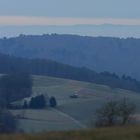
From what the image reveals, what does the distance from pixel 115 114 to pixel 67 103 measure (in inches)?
2526

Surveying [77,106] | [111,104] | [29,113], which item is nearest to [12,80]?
[77,106]

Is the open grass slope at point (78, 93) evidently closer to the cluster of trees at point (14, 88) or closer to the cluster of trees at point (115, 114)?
the cluster of trees at point (14, 88)

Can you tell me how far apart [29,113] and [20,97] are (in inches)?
740

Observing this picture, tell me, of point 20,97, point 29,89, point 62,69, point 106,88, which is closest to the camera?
point 20,97

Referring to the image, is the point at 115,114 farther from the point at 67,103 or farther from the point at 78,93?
the point at 78,93

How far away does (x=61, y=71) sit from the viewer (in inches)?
5507

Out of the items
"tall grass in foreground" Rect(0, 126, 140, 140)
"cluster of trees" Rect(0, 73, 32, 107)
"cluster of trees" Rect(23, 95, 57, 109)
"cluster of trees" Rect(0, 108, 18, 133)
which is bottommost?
"cluster of trees" Rect(23, 95, 57, 109)

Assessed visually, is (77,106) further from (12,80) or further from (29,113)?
(12,80)

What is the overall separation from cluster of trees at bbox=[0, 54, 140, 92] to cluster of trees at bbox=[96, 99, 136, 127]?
101m

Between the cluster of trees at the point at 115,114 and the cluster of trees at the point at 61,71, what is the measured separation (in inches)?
3957

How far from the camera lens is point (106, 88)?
111 metres

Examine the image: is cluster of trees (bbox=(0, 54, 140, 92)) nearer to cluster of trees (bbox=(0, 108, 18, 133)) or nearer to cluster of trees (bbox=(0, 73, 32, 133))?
cluster of trees (bbox=(0, 73, 32, 133))

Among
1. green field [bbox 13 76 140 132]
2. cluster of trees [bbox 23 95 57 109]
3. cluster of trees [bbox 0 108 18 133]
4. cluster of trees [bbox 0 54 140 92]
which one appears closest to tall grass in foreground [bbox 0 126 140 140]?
cluster of trees [bbox 0 108 18 133]

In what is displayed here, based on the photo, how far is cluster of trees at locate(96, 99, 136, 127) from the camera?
2075 cm
